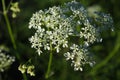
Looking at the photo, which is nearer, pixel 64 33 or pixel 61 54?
pixel 64 33

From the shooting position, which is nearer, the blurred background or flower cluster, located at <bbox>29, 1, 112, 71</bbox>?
flower cluster, located at <bbox>29, 1, 112, 71</bbox>

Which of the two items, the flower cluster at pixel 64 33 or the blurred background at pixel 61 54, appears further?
the blurred background at pixel 61 54

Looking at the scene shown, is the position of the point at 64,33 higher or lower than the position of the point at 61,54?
lower

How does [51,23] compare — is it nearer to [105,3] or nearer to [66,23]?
[66,23]

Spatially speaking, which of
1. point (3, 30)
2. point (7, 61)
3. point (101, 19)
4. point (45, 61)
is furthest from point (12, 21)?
point (101, 19)
